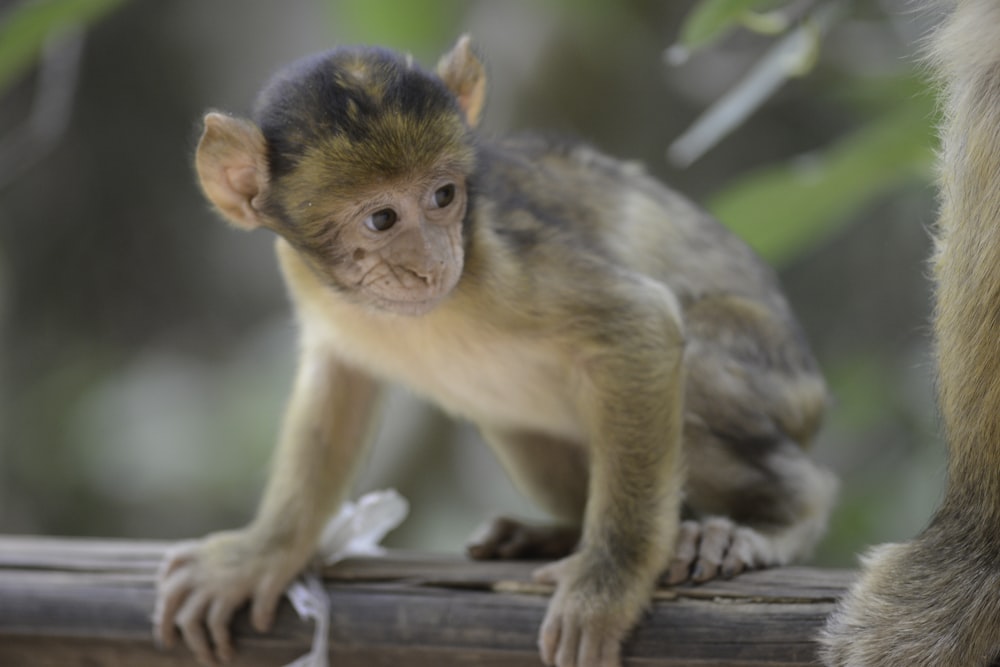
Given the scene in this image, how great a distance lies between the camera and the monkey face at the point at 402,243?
2.58 metres

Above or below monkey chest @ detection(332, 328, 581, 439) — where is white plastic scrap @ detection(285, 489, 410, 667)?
below

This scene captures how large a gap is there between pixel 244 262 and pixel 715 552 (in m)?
5.06

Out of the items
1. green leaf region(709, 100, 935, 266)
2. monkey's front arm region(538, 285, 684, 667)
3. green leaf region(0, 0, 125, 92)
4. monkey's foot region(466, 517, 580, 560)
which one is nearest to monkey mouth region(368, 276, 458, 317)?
monkey's front arm region(538, 285, 684, 667)

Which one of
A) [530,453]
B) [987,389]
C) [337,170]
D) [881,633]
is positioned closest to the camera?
[987,389]

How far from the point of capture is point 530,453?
3334 millimetres

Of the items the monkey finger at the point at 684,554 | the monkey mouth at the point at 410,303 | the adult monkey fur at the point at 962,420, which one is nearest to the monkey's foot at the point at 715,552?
the monkey finger at the point at 684,554

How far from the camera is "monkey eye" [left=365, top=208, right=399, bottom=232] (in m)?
2.59

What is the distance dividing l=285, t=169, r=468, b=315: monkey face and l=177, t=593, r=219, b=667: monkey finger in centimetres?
89

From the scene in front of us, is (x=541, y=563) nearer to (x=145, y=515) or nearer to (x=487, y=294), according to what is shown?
(x=487, y=294)

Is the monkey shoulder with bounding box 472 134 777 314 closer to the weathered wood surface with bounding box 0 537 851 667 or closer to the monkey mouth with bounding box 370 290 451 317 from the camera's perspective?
the monkey mouth with bounding box 370 290 451 317

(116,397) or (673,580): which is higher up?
(116,397)

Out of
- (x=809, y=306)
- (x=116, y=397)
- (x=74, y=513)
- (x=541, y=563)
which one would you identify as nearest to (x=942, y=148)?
(x=541, y=563)

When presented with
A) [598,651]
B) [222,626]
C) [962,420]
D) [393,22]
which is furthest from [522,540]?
[393,22]

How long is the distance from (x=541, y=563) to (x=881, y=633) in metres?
0.99
